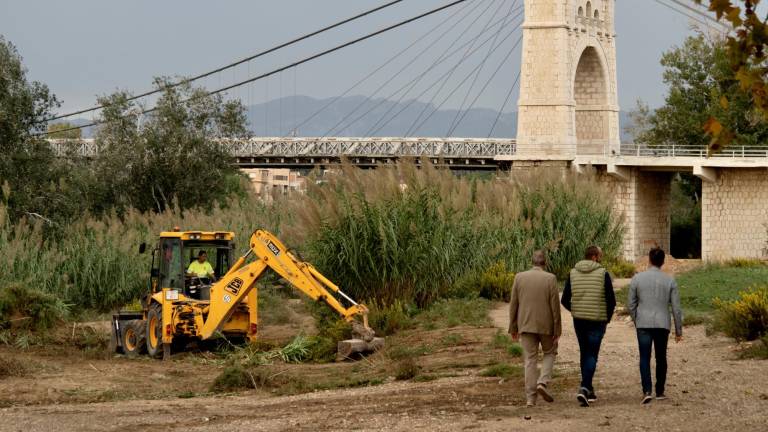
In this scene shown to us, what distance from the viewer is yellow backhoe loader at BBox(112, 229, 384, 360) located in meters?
18.1

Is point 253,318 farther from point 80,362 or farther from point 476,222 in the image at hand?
point 476,222

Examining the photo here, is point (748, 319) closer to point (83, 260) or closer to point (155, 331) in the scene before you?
point (155, 331)

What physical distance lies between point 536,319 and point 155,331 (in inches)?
337

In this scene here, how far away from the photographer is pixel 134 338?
779 inches

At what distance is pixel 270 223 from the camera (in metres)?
29.1

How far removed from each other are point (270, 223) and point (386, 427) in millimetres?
17966

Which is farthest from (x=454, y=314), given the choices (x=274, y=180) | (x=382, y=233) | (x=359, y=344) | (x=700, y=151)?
(x=274, y=180)

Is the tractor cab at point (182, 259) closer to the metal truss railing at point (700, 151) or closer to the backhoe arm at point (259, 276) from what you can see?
the backhoe arm at point (259, 276)

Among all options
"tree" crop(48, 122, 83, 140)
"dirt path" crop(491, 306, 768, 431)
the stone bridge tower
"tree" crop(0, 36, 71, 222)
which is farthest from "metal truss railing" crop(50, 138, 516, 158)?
"dirt path" crop(491, 306, 768, 431)

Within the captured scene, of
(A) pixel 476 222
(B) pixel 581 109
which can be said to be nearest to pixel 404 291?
(A) pixel 476 222

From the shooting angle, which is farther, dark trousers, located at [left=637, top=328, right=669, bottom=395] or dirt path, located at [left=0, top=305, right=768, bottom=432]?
dark trousers, located at [left=637, top=328, right=669, bottom=395]

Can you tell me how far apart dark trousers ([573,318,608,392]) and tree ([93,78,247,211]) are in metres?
28.1

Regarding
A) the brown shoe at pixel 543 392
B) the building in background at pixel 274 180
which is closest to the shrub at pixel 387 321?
the building in background at pixel 274 180

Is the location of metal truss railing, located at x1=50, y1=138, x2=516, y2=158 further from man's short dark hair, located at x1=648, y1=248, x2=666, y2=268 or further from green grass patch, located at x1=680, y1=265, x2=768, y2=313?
man's short dark hair, located at x1=648, y1=248, x2=666, y2=268
